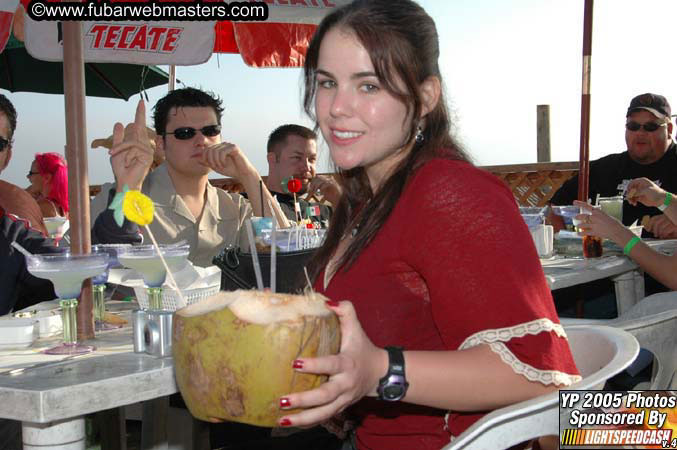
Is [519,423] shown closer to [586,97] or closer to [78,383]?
[78,383]

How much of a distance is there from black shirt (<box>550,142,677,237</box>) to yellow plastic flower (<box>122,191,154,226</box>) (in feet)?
12.1

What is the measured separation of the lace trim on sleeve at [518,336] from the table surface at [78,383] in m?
0.58

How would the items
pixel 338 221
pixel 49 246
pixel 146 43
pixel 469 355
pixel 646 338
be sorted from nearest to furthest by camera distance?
pixel 469 355 < pixel 338 221 < pixel 646 338 < pixel 49 246 < pixel 146 43

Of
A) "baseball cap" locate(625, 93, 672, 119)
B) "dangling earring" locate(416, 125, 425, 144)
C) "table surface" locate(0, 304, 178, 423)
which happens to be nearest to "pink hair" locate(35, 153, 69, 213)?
"baseball cap" locate(625, 93, 672, 119)

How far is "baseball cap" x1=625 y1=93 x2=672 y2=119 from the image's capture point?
14.5ft

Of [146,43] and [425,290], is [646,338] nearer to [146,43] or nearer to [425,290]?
[425,290]

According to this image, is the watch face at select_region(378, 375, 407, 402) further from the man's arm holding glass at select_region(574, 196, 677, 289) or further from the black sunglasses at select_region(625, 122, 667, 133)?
the black sunglasses at select_region(625, 122, 667, 133)

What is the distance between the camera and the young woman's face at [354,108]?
1.22m

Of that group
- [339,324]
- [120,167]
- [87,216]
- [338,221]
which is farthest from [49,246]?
[339,324]

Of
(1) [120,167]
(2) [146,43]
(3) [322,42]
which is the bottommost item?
(1) [120,167]

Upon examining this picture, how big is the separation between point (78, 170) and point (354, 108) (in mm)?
705

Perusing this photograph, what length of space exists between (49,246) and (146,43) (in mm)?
2335

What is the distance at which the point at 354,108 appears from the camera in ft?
4.01

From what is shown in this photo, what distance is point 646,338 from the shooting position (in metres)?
1.77
